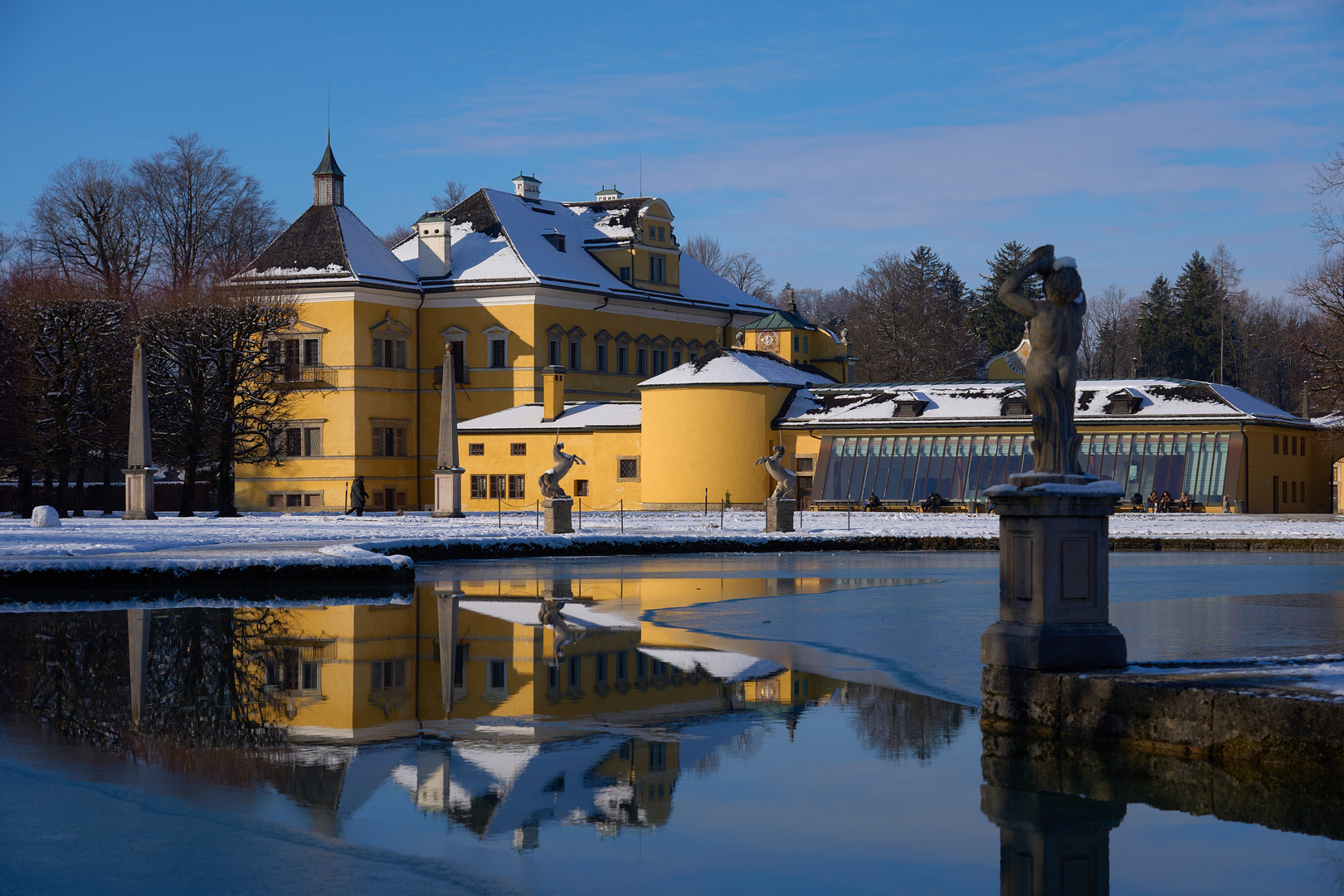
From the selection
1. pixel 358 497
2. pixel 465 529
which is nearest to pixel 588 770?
pixel 465 529

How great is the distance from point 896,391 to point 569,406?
44.8 ft

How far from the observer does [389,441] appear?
64562 mm

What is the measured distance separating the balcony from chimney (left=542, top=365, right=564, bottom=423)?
9145 millimetres

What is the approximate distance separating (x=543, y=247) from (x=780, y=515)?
109ft

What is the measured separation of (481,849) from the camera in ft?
23.7

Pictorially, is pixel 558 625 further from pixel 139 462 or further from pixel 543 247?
pixel 543 247

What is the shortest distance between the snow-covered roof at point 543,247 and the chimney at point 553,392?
5.46m

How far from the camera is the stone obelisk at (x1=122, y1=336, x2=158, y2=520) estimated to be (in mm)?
A: 44688

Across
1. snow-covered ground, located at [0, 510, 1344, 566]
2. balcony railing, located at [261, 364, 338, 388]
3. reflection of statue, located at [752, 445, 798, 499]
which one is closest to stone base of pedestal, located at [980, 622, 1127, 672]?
snow-covered ground, located at [0, 510, 1344, 566]

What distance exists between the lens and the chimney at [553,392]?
61156 mm

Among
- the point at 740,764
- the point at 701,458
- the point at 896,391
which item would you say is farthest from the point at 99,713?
the point at 896,391

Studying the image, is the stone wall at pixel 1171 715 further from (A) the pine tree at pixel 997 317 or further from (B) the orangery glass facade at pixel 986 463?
(A) the pine tree at pixel 997 317

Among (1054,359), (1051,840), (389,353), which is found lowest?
(1051,840)

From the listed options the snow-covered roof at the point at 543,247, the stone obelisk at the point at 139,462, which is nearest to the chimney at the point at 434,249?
the snow-covered roof at the point at 543,247
